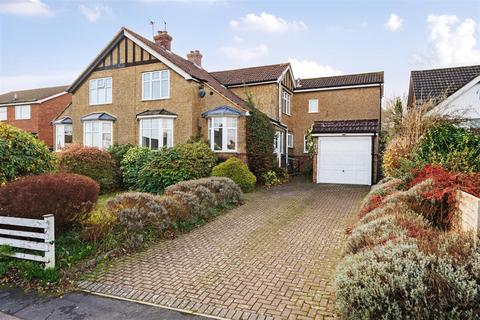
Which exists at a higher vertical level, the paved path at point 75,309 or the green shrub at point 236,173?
the green shrub at point 236,173

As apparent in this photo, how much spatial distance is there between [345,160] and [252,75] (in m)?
→ 9.31

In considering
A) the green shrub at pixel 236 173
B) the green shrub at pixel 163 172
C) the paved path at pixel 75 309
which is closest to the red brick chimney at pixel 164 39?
the green shrub at pixel 163 172

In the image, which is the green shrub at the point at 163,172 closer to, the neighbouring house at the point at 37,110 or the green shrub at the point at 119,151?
the green shrub at the point at 119,151

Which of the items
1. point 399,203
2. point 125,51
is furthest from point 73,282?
point 125,51

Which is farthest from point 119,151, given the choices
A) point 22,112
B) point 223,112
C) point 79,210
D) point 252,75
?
point 22,112

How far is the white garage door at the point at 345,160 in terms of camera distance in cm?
1686

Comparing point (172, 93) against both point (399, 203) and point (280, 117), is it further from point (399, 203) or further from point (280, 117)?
point (399, 203)

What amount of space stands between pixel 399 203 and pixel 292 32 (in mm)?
8809

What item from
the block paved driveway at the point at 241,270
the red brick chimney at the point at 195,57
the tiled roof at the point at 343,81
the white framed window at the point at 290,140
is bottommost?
the block paved driveway at the point at 241,270

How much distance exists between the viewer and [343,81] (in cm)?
2312

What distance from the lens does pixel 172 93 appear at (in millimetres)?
18016

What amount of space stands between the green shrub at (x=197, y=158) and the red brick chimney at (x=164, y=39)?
9553 mm

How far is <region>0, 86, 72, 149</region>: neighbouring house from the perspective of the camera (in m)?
31.4

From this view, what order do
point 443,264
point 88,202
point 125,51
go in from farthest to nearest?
point 125,51, point 88,202, point 443,264
